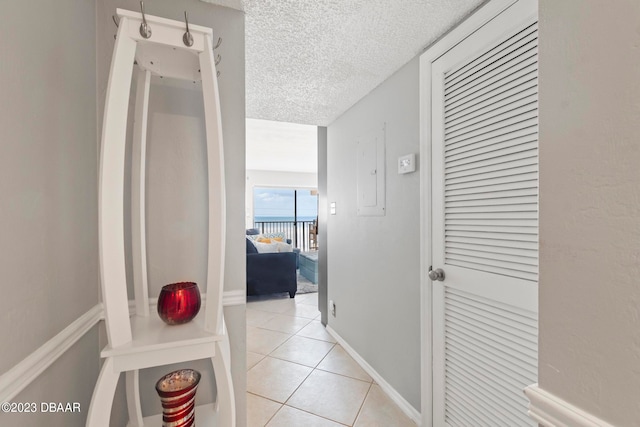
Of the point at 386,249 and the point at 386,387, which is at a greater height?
the point at 386,249

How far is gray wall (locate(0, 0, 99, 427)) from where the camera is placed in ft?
2.11

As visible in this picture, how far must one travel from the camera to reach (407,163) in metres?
1.71

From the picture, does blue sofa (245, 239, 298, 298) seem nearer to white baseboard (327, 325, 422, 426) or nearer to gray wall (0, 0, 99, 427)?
white baseboard (327, 325, 422, 426)

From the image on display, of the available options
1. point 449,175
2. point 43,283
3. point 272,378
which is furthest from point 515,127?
point 272,378

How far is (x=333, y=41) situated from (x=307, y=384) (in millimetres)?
2245

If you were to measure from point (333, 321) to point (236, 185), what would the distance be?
6.72 ft

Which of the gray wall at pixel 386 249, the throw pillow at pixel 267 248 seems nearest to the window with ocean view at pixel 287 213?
the throw pillow at pixel 267 248

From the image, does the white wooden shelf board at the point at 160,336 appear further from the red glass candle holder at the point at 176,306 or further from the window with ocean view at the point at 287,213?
the window with ocean view at the point at 287,213

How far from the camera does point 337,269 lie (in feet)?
9.18

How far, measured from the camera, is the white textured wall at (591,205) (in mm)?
455

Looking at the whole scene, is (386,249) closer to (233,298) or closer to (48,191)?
(233,298)

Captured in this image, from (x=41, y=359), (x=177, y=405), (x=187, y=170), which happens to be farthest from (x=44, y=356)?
(x=187, y=170)

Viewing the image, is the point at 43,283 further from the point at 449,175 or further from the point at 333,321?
the point at 333,321

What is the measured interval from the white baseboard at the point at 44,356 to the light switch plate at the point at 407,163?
65.2 inches
